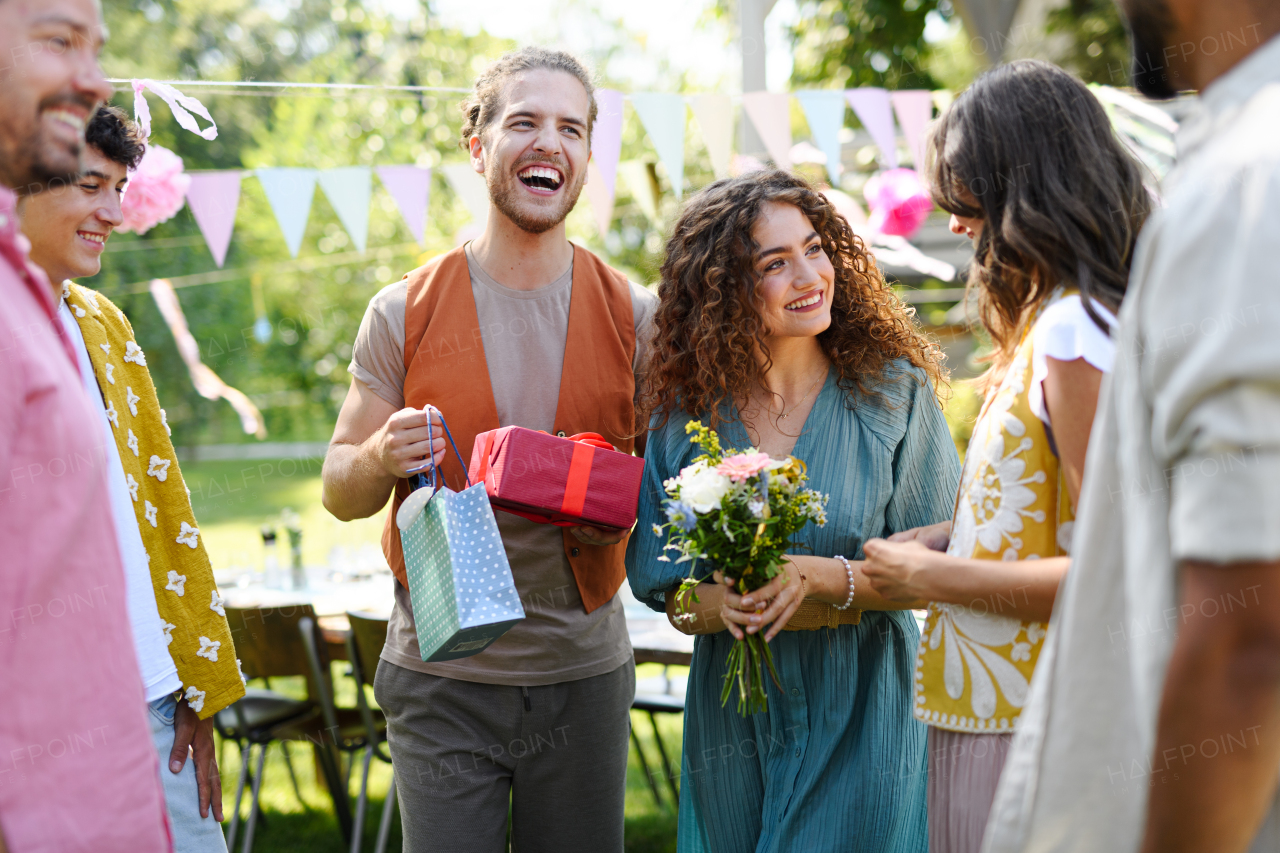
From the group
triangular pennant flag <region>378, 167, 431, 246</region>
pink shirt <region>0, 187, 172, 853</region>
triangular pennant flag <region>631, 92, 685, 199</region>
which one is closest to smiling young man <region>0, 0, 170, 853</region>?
pink shirt <region>0, 187, 172, 853</region>

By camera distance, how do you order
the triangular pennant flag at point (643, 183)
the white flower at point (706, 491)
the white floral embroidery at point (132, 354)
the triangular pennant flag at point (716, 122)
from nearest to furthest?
the white flower at point (706, 491), the white floral embroidery at point (132, 354), the triangular pennant flag at point (716, 122), the triangular pennant flag at point (643, 183)

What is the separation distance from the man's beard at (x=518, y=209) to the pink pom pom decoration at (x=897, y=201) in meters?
4.66

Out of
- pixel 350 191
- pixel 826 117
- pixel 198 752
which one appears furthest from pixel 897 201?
pixel 198 752

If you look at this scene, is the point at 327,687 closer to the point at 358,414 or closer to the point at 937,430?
the point at 358,414

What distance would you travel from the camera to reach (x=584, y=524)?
2.32m

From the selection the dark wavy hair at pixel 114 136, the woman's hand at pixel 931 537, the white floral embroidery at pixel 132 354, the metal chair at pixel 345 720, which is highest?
the dark wavy hair at pixel 114 136

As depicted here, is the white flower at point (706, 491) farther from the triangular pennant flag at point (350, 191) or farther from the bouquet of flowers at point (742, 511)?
the triangular pennant flag at point (350, 191)

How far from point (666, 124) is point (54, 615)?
4.21m

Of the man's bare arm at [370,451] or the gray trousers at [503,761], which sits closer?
the man's bare arm at [370,451]

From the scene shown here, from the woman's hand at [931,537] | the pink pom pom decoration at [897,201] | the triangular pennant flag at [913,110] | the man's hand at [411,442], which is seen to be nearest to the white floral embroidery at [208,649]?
the man's hand at [411,442]

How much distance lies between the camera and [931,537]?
6.77 feet

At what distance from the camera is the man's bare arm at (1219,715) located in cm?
97

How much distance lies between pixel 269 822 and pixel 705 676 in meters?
3.30

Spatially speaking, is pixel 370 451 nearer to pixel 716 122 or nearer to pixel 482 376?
pixel 482 376
